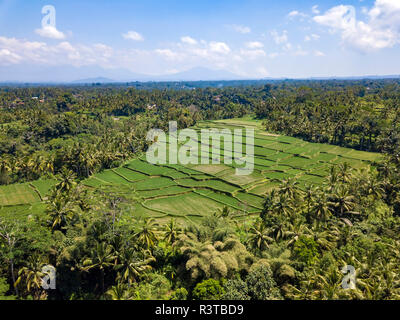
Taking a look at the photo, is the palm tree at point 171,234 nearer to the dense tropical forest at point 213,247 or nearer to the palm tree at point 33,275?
the dense tropical forest at point 213,247

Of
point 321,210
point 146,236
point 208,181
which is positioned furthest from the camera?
point 208,181

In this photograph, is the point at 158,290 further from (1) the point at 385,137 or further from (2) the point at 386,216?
(1) the point at 385,137

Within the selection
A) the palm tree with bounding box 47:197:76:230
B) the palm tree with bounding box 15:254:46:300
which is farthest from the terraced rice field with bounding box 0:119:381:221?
the palm tree with bounding box 15:254:46:300

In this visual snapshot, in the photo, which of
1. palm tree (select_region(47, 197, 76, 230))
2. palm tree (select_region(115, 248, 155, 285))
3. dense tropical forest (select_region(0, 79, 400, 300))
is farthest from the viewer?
palm tree (select_region(47, 197, 76, 230))

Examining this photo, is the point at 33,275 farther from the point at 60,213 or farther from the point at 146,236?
the point at 146,236

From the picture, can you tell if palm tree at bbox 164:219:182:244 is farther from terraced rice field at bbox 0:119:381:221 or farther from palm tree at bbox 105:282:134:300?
palm tree at bbox 105:282:134:300

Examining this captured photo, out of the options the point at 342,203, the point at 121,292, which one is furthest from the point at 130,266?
the point at 342,203

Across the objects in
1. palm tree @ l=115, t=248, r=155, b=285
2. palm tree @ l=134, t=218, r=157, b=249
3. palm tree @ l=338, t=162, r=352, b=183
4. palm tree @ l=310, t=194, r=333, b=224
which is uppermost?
palm tree @ l=338, t=162, r=352, b=183
